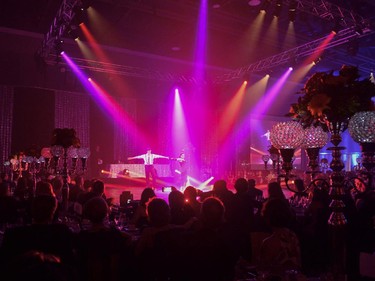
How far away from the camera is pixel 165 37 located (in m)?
16.3

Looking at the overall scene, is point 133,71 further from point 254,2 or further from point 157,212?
point 157,212

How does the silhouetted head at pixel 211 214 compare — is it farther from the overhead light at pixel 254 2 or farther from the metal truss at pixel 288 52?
the overhead light at pixel 254 2

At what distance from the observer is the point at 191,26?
48.4 ft

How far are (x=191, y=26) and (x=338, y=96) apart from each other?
1284 centimetres

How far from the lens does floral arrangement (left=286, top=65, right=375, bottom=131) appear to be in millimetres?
2590

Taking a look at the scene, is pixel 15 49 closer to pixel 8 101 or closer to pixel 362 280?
pixel 8 101

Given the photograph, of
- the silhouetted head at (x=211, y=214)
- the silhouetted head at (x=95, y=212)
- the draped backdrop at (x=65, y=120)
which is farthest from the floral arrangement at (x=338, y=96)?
the draped backdrop at (x=65, y=120)

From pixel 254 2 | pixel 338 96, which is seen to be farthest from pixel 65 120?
pixel 338 96

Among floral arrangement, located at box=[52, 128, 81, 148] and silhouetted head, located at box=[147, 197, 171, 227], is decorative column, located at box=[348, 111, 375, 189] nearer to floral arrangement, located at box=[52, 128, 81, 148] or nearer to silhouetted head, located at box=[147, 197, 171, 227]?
silhouetted head, located at box=[147, 197, 171, 227]

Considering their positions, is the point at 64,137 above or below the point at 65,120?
below

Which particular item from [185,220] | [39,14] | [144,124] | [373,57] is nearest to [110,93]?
[144,124]

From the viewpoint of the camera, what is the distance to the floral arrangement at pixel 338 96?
2.59 meters

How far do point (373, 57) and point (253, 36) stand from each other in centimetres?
695

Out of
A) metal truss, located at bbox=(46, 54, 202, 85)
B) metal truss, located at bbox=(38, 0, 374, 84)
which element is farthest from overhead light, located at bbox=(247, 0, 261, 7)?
metal truss, located at bbox=(46, 54, 202, 85)
